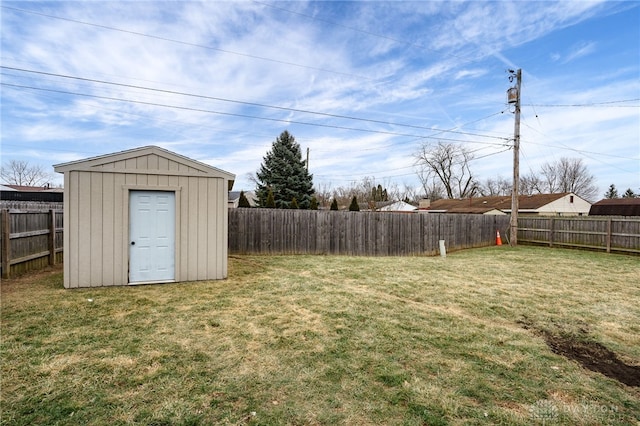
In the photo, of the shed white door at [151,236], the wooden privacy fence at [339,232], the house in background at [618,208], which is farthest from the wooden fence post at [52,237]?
the house in background at [618,208]

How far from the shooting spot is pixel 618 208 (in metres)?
27.8

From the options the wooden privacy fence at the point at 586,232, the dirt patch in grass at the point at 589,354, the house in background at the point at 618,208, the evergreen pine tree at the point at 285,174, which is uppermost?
the evergreen pine tree at the point at 285,174

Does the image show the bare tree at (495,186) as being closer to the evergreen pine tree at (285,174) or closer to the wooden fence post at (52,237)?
the evergreen pine tree at (285,174)

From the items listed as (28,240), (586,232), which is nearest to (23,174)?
(28,240)

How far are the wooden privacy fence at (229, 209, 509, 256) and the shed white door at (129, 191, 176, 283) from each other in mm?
4255

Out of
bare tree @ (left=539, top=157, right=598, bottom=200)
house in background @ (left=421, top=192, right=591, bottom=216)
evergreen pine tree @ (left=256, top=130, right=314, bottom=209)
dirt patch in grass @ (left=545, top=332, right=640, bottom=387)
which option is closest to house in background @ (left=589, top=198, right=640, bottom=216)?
house in background @ (left=421, top=192, right=591, bottom=216)

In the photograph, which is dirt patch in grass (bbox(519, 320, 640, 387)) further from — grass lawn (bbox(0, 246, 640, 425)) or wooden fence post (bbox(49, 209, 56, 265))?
wooden fence post (bbox(49, 209, 56, 265))

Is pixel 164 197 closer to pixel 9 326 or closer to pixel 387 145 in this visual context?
pixel 9 326

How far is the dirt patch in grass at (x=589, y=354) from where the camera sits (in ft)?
10.1

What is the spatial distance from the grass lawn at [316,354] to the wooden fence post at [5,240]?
30 cm

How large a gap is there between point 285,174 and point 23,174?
124ft

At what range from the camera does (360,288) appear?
644 centimetres

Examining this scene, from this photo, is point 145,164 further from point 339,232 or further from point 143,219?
point 339,232

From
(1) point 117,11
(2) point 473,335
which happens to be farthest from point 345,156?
(2) point 473,335
